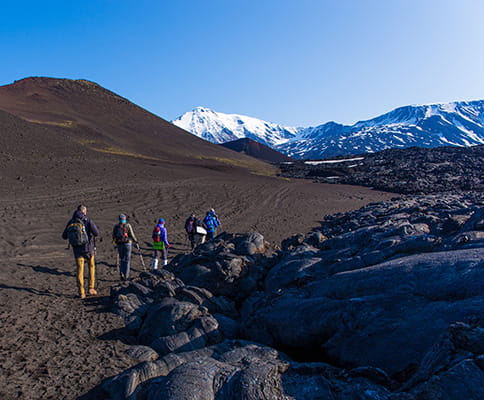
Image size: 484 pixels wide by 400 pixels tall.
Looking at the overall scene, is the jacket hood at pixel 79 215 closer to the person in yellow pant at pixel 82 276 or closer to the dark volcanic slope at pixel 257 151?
the person in yellow pant at pixel 82 276

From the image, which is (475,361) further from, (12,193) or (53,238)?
(12,193)

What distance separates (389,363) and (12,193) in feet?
81.2

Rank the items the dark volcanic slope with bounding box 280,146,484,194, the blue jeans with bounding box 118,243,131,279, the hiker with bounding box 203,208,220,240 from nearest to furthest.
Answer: the blue jeans with bounding box 118,243,131,279 → the hiker with bounding box 203,208,220,240 → the dark volcanic slope with bounding box 280,146,484,194

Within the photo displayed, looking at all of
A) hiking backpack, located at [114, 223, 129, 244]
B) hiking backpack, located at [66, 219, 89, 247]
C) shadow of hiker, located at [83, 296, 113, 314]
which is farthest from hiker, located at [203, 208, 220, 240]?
hiking backpack, located at [66, 219, 89, 247]

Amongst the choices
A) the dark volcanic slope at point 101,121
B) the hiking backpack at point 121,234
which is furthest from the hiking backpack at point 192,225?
the dark volcanic slope at point 101,121

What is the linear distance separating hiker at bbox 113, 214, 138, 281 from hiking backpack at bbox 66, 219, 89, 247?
1294 millimetres

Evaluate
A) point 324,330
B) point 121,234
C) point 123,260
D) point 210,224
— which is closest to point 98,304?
point 123,260

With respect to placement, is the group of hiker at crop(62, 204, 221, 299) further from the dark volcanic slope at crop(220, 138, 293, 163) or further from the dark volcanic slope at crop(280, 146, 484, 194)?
the dark volcanic slope at crop(220, 138, 293, 163)

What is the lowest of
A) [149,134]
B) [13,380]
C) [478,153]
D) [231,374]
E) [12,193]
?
[13,380]

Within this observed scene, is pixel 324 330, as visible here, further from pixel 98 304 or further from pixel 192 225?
pixel 192 225

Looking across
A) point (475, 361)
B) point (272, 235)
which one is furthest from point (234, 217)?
point (475, 361)

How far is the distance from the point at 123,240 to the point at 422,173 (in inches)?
1996

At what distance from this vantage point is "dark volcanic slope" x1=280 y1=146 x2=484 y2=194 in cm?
4138

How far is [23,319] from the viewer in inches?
281
